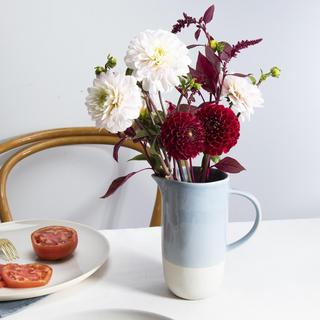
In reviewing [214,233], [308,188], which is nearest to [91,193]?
[308,188]

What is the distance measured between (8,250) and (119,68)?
776 mm

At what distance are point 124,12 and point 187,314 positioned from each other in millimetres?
1042

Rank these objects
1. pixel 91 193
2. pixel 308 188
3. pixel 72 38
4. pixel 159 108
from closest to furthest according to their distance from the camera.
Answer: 1. pixel 159 108
2. pixel 72 38
3. pixel 91 193
4. pixel 308 188

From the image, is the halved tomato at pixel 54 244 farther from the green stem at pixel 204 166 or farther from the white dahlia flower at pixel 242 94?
the white dahlia flower at pixel 242 94

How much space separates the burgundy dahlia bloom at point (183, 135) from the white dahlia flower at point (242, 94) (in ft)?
0.25

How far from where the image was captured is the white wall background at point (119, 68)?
1.44 m

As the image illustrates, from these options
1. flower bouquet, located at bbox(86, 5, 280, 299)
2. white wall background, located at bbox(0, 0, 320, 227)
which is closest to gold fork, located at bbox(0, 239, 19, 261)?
flower bouquet, located at bbox(86, 5, 280, 299)

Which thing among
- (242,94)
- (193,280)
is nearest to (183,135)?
(242,94)

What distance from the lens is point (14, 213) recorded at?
1524 mm

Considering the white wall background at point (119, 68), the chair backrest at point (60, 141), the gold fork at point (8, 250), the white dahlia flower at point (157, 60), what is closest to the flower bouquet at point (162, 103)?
the white dahlia flower at point (157, 60)

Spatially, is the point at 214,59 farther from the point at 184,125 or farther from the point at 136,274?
the point at 136,274

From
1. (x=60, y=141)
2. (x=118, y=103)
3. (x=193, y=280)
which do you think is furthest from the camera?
(x=60, y=141)

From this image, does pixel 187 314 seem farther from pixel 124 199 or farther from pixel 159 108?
pixel 124 199

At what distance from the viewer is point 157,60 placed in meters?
0.62
